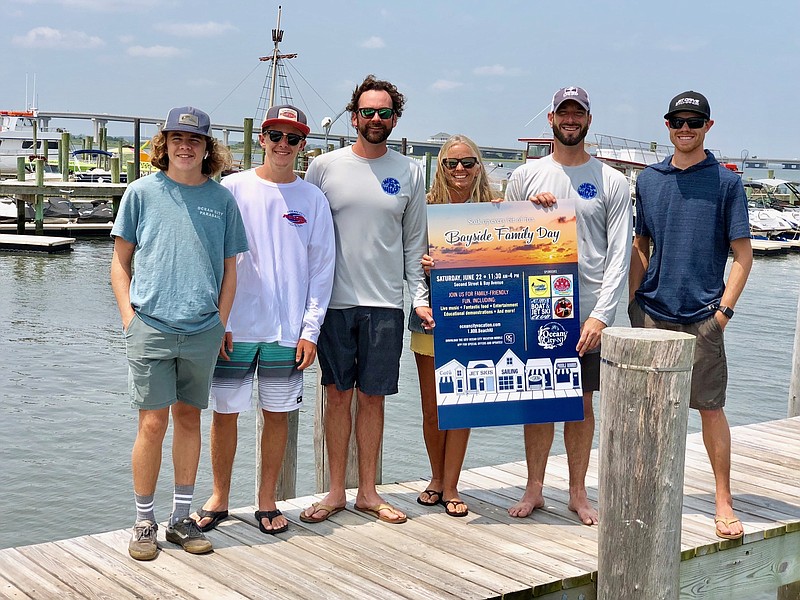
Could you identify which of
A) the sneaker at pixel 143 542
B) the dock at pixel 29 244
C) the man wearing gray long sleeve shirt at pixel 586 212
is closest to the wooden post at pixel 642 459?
the man wearing gray long sleeve shirt at pixel 586 212

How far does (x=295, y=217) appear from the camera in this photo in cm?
429

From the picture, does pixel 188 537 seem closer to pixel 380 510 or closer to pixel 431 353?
pixel 380 510

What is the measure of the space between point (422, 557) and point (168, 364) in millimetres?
1372

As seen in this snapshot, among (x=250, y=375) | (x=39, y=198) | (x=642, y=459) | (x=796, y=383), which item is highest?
(x=39, y=198)

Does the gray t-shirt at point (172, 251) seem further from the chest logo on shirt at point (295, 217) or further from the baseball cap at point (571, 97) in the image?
the baseball cap at point (571, 97)

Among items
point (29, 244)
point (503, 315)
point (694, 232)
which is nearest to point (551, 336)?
point (503, 315)

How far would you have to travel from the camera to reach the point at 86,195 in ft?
94.3

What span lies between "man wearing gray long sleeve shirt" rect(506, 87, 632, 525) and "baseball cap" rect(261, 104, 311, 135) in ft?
3.50

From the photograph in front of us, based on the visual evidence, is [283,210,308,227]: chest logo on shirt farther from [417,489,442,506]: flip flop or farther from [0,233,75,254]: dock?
[0,233,75,254]: dock

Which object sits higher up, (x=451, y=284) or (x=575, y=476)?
(x=451, y=284)

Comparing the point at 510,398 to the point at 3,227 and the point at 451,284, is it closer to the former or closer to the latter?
the point at 451,284

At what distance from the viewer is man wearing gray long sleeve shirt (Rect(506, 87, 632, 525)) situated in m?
4.54

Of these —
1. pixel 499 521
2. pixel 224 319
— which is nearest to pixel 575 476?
pixel 499 521

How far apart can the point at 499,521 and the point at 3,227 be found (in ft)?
97.2
